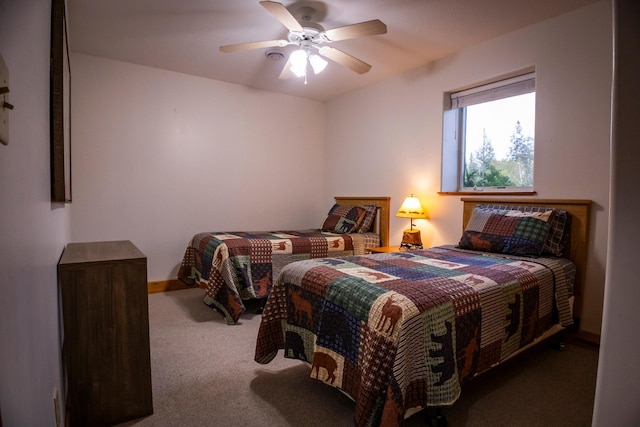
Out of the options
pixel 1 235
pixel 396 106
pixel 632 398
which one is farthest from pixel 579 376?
pixel 396 106

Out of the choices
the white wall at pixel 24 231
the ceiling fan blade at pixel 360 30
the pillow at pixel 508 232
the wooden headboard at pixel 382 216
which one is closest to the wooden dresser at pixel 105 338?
the white wall at pixel 24 231

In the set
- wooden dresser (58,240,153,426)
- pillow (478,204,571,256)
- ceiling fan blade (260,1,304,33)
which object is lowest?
wooden dresser (58,240,153,426)

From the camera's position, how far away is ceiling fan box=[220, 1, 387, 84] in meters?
2.15

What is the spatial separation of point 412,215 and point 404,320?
7.18 ft

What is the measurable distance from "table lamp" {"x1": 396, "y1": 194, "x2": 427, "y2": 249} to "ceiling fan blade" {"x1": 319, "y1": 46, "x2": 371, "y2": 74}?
4.55ft

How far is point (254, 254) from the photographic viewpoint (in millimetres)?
2961

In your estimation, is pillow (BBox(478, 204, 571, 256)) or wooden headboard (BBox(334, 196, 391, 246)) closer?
pillow (BBox(478, 204, 571, 256))

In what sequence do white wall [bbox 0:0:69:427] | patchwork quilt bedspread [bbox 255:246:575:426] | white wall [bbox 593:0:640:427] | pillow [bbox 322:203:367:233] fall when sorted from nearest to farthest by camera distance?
white wall [bbox 593:0:640:427] < white wall [bbox 0:0:69:427] < patchwork quilt bedspread [bbox 255:246:575:426] < pillow [bbox 322:203:367:233]

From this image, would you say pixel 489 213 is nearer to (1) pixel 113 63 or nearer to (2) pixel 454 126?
(2) pixel 454 126

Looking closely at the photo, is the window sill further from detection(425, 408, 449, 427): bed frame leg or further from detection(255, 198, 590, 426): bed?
detection(425, 408, 449, 427): bed frame leg

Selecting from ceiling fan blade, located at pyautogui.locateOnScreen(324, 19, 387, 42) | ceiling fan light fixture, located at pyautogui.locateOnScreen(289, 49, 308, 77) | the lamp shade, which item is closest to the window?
the lamp shade

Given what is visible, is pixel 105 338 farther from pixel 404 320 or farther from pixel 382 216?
pixel 382 216

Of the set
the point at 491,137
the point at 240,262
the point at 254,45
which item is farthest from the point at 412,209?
the point at 254,45

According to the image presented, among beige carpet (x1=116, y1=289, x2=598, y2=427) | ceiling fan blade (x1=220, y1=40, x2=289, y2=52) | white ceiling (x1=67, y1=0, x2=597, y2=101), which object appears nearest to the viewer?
beige carpet (x1=116, y1=289, x2=598, y2=427)
